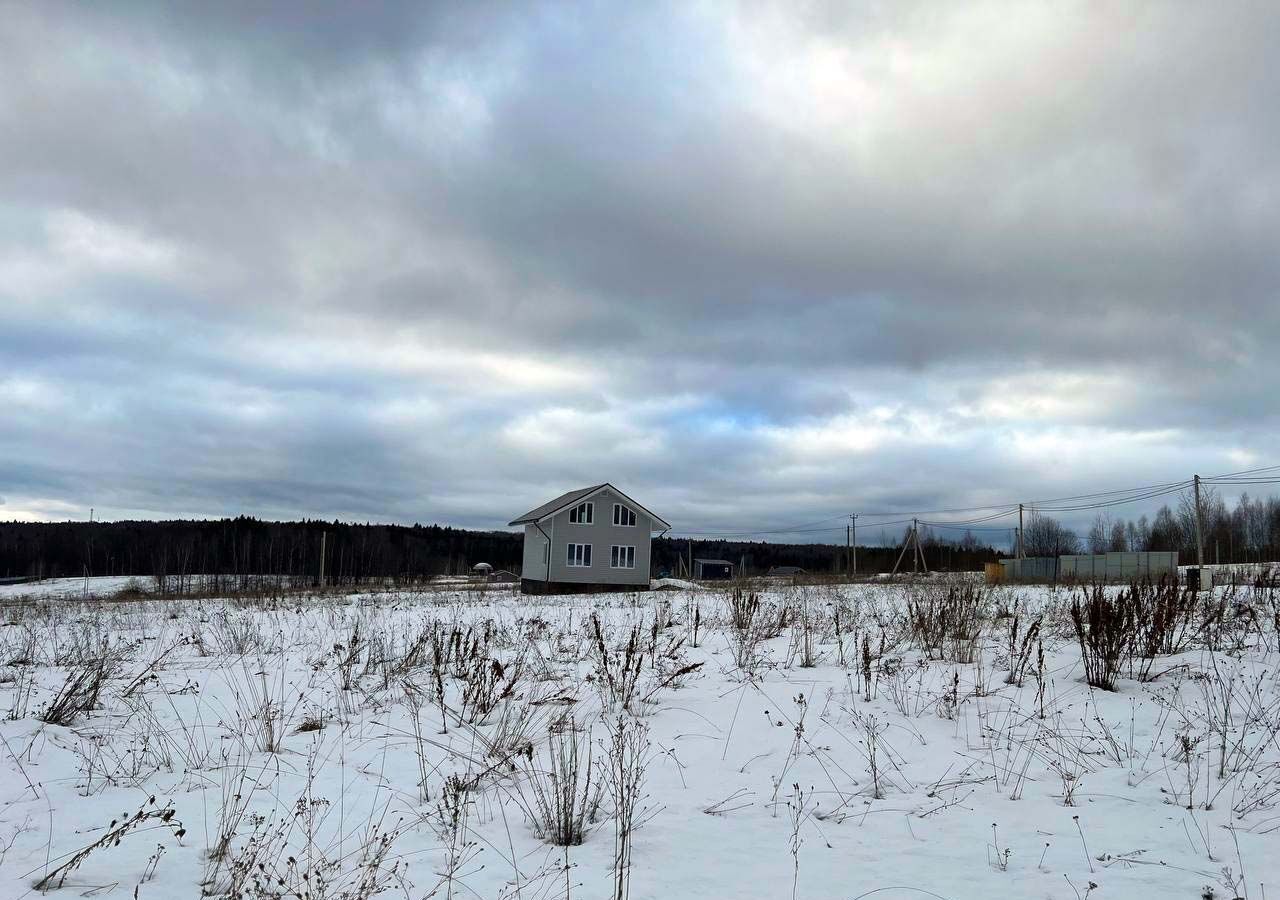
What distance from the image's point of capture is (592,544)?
41375 millimetres

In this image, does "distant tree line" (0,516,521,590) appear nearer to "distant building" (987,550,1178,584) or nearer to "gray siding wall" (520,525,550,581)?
"gray siding wall" (520,525,550,581)

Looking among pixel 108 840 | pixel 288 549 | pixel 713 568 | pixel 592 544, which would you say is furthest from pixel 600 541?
pixel 713 568

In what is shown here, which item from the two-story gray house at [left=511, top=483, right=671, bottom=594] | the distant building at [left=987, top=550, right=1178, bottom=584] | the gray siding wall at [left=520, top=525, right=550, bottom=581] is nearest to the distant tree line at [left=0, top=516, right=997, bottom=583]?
the distant building at [left=987, top=550, right=1178, bottom=584]

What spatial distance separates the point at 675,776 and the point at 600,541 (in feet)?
121

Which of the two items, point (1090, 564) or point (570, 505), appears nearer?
point (570, 505)

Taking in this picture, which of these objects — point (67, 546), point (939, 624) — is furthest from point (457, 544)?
point (939, 624)

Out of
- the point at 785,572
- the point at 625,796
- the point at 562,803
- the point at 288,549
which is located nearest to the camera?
the point at 562,803

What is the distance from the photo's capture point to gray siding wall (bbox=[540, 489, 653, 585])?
4075cm

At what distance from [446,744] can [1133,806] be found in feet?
14.0

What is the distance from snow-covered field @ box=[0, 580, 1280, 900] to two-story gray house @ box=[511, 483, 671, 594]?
106ft

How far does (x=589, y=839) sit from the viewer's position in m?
3.80

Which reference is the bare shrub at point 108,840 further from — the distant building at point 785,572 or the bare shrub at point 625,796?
the distant building at point 785,572

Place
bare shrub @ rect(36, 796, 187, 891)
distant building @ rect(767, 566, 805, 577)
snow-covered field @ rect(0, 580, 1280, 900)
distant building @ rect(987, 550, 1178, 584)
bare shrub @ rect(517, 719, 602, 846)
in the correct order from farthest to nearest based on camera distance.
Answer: distant building @ rect(767, 566, 805, 577), distant building @ rect(987, 550, 1178, 584), bare shrub @ rect(517, 719, 602, 846), snow-covered field @ rect(0, 580, 1280, 900), bare shrub @ rect(36, 796, 187, 891)

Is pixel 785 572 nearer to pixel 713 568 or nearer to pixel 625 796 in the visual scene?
pixel 713 568
